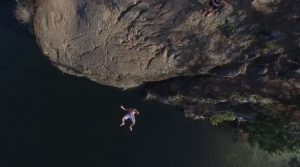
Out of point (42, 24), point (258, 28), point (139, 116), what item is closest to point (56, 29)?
point (42, 24)

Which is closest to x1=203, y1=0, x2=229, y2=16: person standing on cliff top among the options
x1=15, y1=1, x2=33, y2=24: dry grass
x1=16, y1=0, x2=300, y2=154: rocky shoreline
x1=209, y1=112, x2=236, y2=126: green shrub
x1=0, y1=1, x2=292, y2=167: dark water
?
x1=16, y1=0, x2=300, y2=154: rocky shoreline

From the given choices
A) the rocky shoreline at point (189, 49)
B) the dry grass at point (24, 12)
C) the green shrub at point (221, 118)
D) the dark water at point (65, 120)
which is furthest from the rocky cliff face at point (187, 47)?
the dark water at point (65, 120)

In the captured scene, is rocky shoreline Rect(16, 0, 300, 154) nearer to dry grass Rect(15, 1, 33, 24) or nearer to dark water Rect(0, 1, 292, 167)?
dry grass Rect(15, 1, 33, 24)

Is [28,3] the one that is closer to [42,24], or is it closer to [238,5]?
[42,24]

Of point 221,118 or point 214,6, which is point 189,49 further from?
point 221,118

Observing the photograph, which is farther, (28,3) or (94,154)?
(94,154)

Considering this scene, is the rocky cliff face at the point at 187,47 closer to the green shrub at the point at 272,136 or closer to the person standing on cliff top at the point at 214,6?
the person standing on cliff top at the point at 214,6
